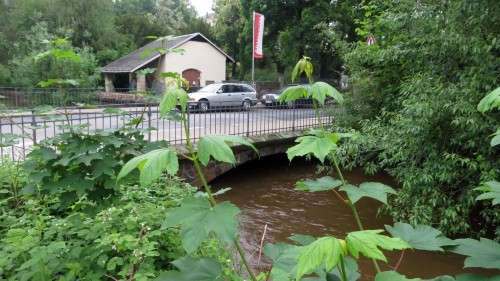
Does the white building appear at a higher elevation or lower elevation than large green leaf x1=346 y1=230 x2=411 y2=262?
higher

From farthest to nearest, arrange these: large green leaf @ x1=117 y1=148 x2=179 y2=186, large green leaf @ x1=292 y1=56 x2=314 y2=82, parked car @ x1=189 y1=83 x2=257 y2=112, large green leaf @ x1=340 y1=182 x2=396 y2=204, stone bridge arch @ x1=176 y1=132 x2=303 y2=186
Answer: parked car @ x1=189 y1=83 x2=257 y2=112, stone bridge arch @ x1=176 y1=132 x2=303 y2=186, large green leaf @ x1=292 y1=56 x2=314 y2=82, large green leaf @ x1=340 y1=182 x2=396 y2=204, large green leaf @ x1=117 y1=148 x2=179 y2=186

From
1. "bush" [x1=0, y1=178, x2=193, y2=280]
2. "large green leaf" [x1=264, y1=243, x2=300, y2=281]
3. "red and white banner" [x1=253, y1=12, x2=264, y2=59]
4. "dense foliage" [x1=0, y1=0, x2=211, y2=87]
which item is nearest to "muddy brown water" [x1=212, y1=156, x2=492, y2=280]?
"bush" [x1=0, y1=178, x2=193, y2=280]

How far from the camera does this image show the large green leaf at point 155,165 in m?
1.28

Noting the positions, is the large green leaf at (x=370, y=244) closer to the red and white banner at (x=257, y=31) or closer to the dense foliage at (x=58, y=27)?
the red and white banner at (x=257, y=31)

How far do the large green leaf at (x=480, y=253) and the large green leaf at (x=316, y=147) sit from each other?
21.0 inches

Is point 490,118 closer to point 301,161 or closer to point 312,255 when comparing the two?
point 312,255

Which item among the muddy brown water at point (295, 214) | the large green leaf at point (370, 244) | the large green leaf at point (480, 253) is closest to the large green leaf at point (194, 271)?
the large green leaf at point (370, 244)

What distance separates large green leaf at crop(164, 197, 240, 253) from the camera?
132 cm

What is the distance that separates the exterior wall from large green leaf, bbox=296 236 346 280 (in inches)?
1146

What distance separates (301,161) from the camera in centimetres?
1570

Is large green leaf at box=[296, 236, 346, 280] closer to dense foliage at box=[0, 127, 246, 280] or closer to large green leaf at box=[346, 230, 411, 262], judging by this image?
large green leaf at box=[346, 230, 411, 262]

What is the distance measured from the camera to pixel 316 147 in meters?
1.44

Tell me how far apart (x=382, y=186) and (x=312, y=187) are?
0.26 metres

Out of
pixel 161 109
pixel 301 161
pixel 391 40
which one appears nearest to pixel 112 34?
pixel 301 161
